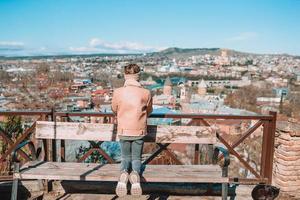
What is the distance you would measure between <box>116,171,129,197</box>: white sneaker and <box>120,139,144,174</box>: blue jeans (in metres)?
0.13

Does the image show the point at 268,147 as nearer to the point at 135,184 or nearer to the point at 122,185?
the point at 135,184

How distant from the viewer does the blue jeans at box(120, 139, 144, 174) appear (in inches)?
135

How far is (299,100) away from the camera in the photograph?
5606 cm

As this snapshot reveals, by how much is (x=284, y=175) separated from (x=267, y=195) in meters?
0.73

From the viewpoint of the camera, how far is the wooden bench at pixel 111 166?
10.8 feet

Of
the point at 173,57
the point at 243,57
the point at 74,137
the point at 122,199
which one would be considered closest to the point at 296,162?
the point at 122,199

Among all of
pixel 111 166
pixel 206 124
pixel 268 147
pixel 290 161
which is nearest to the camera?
pixel 111 166

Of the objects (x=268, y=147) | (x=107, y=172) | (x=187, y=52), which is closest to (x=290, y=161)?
(x=268, y=147)

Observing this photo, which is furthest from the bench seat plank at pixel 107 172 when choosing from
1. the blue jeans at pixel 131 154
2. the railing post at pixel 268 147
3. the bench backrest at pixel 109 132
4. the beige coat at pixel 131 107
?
the railing post at pixel 268 147

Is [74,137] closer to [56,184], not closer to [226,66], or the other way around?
[56,184]

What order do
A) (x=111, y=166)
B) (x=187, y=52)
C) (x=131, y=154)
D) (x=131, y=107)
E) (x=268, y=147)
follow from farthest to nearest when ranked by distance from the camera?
(x=187, y=52), (x=268, y=147), (x=111, y=166), (x=131, y=154), (x=131, y=107)

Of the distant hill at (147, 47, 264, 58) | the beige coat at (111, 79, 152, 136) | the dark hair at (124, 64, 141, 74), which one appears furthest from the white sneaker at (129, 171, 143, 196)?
the distant hill at (147, 47, 264, 58)

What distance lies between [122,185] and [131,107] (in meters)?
0.79

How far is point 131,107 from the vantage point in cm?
336
